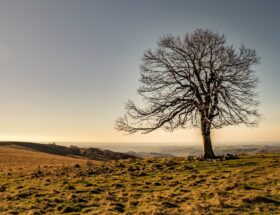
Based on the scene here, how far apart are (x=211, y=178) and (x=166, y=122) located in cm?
1051

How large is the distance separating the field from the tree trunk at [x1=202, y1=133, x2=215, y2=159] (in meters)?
2.70

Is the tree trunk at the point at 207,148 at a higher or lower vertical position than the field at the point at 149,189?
higher

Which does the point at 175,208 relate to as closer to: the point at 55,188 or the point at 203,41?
the point at 55,188

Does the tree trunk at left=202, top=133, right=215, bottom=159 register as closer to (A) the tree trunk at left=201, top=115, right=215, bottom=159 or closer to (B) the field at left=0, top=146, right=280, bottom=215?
(A) the tree trunk at left=201, top=115, right=215, bottom=159

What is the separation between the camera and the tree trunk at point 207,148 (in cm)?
3145

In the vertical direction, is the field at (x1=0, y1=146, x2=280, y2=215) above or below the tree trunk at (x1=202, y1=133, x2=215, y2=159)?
below

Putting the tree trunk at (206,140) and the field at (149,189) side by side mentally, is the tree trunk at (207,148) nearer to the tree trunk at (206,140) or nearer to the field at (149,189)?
the tree trunk at (206,140)

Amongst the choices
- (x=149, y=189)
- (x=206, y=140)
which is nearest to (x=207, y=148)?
(x=206, y=140)

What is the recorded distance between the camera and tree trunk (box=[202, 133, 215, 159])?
3145 centimetres

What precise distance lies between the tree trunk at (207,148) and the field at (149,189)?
2697mm

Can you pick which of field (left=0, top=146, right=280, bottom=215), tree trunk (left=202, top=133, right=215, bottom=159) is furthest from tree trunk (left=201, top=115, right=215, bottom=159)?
field (left=0, top=146, right=280, bottom=215)

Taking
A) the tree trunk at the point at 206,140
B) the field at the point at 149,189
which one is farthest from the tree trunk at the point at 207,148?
the field at the point at 149,189

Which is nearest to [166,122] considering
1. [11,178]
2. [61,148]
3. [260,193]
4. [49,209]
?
[11,178]

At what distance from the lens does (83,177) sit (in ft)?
81.3
